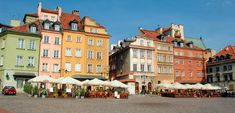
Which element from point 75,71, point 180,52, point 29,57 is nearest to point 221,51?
point 180,52

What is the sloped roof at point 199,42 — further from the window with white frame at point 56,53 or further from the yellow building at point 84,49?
the window with white frame at point 56,53

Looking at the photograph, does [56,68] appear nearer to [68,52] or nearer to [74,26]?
[68,52]

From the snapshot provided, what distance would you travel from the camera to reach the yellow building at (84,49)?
171ft

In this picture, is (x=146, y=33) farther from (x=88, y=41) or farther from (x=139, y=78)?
(x=88, y=41)

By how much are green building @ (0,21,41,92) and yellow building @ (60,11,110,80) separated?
17.7 feet

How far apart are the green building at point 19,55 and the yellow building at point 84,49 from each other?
17.7 ft

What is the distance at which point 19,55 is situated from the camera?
4819 cm

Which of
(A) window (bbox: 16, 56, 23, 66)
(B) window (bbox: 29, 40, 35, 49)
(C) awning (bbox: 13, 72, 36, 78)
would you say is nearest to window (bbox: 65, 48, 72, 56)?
(B) window (bbox: 29, 40, 35, 49)

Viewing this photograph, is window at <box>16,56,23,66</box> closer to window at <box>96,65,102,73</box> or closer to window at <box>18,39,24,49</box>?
window at <box>18,39,24,49</box>

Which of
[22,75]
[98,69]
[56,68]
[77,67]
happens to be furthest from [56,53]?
[98,69]

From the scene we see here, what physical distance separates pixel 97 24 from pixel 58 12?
8.97 meters

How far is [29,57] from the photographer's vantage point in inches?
1935

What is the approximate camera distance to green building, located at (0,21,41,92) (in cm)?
4659

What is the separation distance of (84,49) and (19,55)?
40.4ft
